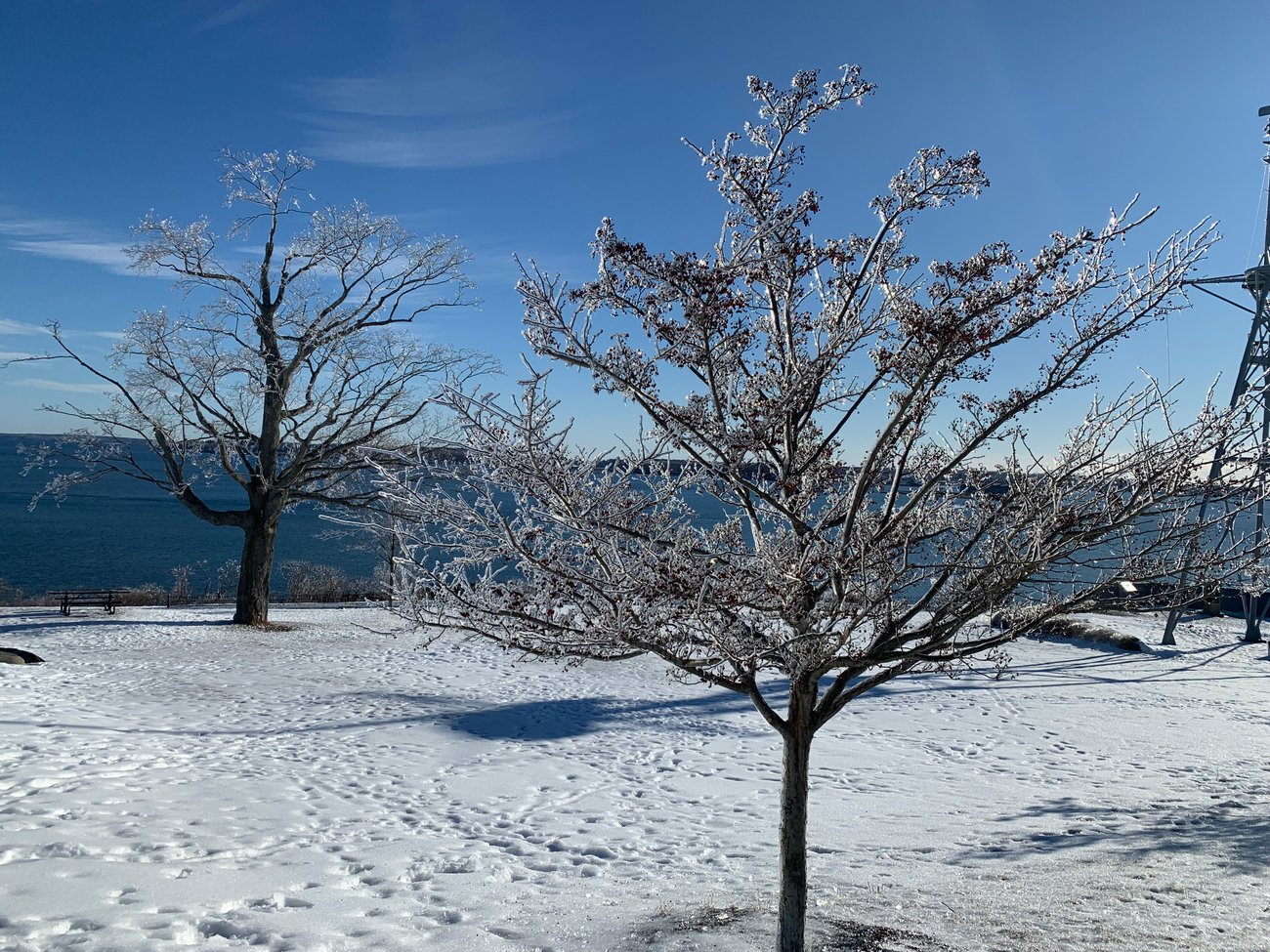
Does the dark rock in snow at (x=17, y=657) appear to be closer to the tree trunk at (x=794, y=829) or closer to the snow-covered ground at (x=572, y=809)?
the snow-covered ground at (x=572, y=809)

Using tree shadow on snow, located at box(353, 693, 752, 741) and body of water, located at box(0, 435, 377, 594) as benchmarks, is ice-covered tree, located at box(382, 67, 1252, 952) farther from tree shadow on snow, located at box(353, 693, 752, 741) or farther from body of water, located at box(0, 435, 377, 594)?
body of water, located at box(0, 435, 377, 594)

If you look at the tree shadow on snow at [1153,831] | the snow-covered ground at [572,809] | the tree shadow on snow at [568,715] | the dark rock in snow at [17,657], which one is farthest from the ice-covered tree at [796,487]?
the dark rock in snow at [17,657]

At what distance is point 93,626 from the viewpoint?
1764 centimetres

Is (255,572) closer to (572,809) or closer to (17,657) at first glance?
(17,657)

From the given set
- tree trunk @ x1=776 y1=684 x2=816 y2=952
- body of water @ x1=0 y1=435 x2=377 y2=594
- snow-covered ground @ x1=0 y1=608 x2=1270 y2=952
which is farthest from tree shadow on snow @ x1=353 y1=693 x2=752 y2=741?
body of water @ x1=0 y1=435 x2=377 y2=594

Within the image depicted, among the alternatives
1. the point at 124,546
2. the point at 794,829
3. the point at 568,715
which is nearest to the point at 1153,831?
the point at 794,829

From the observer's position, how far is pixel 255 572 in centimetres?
1938

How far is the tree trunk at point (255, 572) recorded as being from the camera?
1894 cm

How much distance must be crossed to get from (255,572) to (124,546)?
32416 millimetres

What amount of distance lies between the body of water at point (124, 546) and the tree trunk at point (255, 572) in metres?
2.08

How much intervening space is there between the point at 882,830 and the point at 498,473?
6.60 m

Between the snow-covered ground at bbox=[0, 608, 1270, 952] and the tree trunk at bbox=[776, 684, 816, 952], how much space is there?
608mm

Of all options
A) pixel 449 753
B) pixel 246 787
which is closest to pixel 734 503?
pixel 246 787

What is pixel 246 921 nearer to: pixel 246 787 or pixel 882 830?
pixel 246 787
